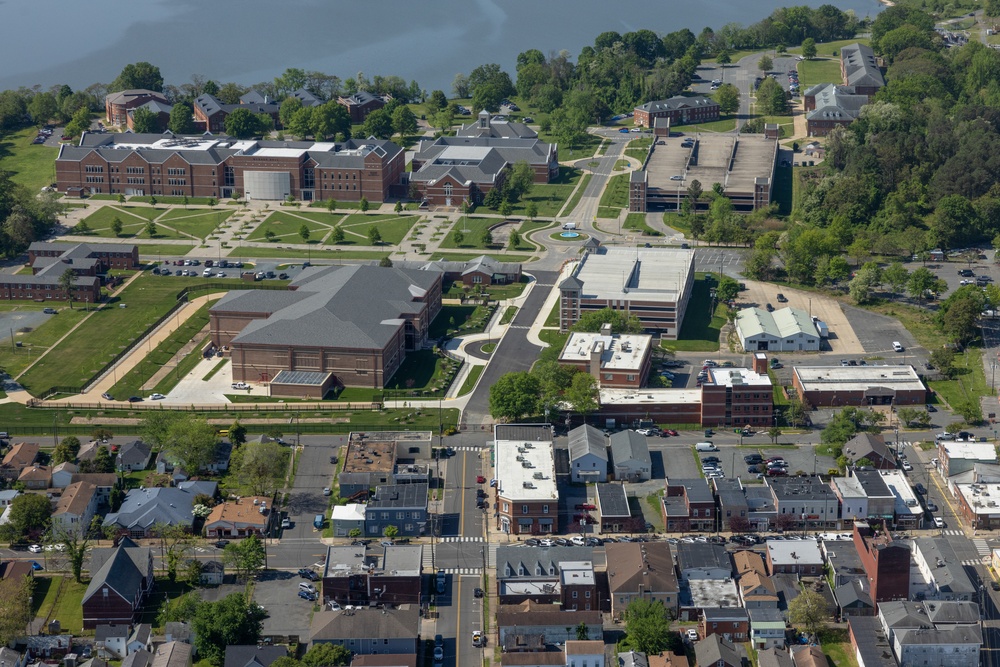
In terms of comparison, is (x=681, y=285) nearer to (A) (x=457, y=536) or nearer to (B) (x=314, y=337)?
(B) (x=314, y=337)

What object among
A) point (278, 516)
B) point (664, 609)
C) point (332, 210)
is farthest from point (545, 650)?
point (332, 210)

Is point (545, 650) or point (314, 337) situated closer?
point (545, 650)

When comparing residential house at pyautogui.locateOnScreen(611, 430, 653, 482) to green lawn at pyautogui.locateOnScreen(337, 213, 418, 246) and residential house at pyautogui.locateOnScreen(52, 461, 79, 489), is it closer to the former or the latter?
residential house at pyautogui.locateOnScreen(52, 461, 79, 489)

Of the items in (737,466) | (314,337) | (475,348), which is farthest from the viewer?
(475,348)

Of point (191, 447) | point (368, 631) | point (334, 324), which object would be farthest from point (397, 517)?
point (334, 324)

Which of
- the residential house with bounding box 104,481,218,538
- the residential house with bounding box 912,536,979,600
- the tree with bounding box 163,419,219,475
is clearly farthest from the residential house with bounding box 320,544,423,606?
the residential house with bounding box 912,536,979,600

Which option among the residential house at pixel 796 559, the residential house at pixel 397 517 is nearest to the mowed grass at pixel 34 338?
the residential house at pixel 397 517

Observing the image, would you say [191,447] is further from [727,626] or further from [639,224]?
[639,224]
